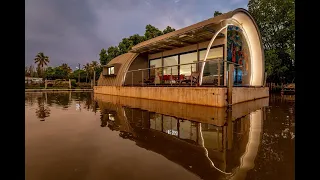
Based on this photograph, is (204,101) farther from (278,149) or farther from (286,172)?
(286,172)

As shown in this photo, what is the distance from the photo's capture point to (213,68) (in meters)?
12.3

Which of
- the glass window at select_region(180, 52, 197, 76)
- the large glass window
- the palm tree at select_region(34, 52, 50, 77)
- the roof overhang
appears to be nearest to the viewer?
the large glass window

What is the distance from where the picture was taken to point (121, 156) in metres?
3.06

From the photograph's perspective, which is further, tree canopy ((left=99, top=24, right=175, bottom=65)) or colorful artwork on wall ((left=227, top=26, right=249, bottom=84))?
tree canopy ((left=99, top=24, right=175, bottom=65))

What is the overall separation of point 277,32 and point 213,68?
856 inches

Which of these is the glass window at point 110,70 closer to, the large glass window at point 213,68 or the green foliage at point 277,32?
the large glass window at point 213,68

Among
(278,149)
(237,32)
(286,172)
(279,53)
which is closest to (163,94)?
(237,32)

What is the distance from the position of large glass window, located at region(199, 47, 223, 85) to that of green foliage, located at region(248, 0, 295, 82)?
12806 millimetres

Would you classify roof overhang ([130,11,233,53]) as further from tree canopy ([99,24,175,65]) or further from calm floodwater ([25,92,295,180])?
tree canopy ([99,24,175,65])

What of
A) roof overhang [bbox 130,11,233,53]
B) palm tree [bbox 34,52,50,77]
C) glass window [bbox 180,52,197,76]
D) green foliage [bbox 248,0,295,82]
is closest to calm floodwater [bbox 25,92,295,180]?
roof overhang [bbox 130,11,233,53]

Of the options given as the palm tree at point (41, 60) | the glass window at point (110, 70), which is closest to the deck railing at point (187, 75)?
the glass window at point (110, 70)

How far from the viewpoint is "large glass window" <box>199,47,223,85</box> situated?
→ 9.76 meters

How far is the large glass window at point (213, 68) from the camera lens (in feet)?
32.0
